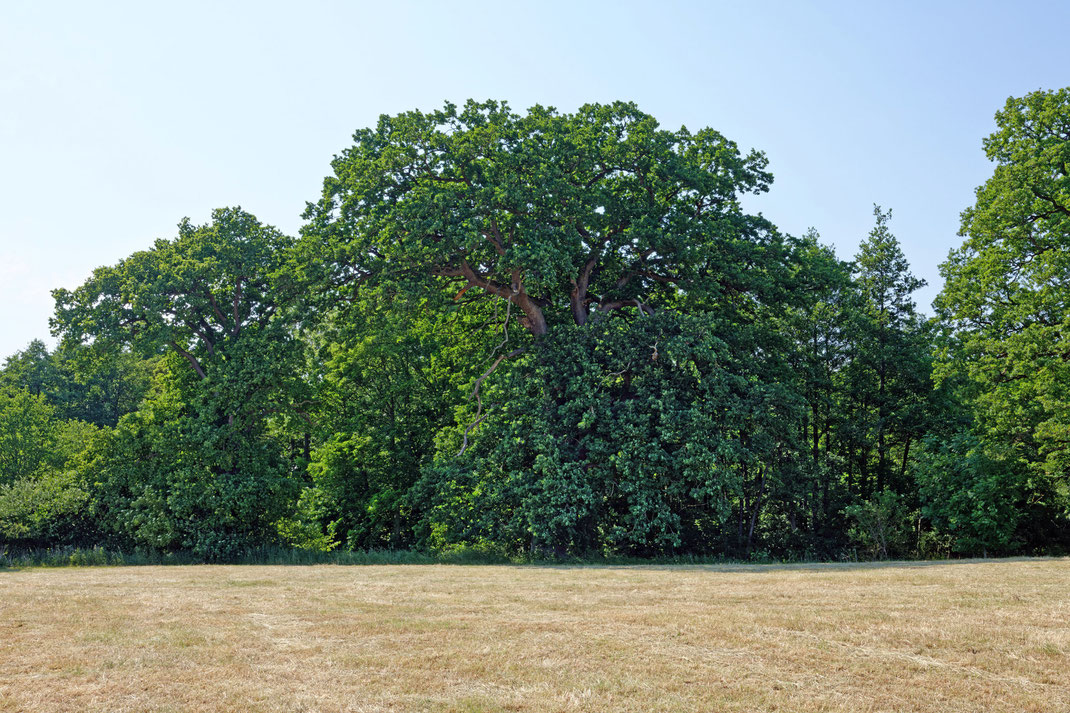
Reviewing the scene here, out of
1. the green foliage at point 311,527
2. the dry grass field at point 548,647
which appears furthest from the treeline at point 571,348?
the dry grass field at point 548,647

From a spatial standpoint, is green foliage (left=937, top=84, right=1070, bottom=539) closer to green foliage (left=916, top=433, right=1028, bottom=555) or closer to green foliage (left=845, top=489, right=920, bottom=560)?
green foliage (left=916, top=433, right=1028, bottom=555)

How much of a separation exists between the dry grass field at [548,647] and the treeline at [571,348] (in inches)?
380

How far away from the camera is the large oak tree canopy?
77.2ft

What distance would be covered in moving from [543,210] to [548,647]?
694 inches

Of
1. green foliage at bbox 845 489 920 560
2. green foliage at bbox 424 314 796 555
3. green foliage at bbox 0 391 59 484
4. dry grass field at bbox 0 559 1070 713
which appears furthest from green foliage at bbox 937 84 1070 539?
green foliage at bbox 0 391 59 484

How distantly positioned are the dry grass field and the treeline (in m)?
9.65

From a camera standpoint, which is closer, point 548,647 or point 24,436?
point 548,647

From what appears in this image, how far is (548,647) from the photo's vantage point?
8023 millimetres

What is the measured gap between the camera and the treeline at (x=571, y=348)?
75.0 ft

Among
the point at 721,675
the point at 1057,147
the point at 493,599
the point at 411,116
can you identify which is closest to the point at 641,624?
the point at 721,675

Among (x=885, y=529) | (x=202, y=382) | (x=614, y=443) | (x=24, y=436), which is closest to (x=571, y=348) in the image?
(x=614, y=443)

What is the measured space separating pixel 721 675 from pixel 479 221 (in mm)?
17785

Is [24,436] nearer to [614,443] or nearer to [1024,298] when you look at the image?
[614,443]

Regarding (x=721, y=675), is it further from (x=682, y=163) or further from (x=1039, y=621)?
(x=682, y=163)
